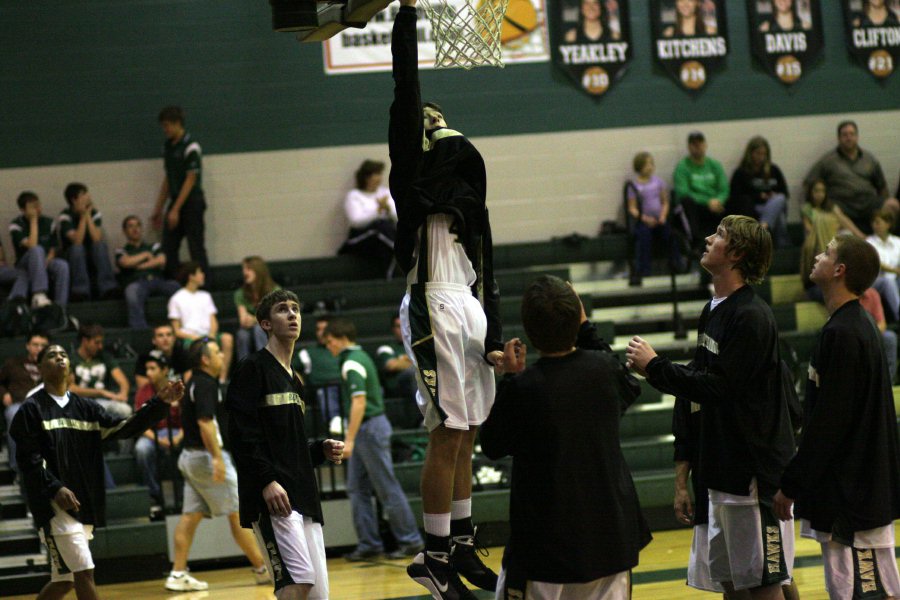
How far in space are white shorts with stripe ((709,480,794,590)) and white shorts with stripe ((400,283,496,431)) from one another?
44.1 inches

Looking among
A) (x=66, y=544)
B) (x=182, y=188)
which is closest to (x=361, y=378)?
(x=66, y=544)

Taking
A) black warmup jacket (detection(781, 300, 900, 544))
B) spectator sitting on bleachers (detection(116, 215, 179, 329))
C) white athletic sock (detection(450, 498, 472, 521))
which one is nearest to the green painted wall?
spectator sitting on bleachers (detection(116, 215, 179, 329))

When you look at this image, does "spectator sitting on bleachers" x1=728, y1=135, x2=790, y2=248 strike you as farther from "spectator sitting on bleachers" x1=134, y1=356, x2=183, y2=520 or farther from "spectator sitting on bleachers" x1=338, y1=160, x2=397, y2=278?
"spectator sitting on bleachers" x1=134, y1=356, x2=183, y2=520

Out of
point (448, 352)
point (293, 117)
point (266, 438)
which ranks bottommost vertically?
point (266, 438)

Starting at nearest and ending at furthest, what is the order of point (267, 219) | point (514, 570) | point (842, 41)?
1. point (514, 570)
2. point (267, 219)
3. point (842, 41)

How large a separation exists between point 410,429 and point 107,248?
13.3ft

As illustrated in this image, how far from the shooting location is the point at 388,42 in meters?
13.0

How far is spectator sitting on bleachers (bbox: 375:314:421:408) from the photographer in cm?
1041

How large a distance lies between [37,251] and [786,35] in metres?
8.53

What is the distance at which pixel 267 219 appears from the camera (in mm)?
13094

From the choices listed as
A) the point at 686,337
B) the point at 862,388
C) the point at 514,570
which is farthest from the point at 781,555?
the point at 686,337

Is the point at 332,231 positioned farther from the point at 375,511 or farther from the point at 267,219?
the point at 375,511

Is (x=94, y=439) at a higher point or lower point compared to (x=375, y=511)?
higher

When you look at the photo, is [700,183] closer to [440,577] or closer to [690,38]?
[690,38]
